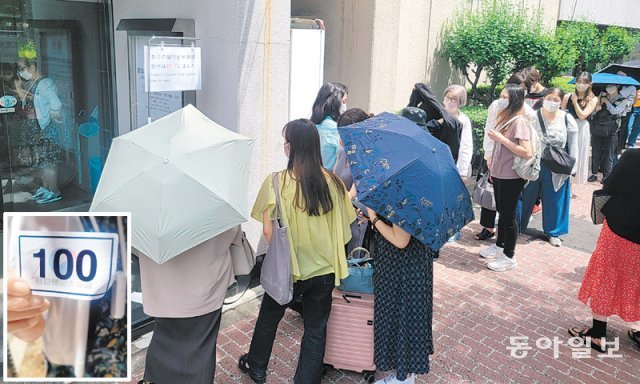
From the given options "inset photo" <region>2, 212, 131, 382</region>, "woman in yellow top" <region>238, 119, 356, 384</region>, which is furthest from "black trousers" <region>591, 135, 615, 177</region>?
"inset photo" <region>2, 212, 131, 382</region>

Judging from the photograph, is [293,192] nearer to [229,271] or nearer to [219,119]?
[229,271]

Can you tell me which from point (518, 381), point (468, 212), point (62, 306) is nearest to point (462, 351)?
point (518, 381)

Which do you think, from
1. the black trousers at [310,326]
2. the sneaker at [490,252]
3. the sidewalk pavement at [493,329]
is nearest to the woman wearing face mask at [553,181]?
the sidewalk pavement at [493,329]

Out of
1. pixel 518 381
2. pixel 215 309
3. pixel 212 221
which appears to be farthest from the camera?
pixel 518 381

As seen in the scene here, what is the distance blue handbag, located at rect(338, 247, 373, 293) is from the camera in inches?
151

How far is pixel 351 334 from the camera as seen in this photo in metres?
3.96

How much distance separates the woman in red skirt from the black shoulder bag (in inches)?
81.5

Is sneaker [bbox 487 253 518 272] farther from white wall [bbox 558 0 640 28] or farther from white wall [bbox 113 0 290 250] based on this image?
white wall [bbox 558 0 640 28]

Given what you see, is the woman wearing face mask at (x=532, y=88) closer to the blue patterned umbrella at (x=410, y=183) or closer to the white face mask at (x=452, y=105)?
the white face mask at (x=452, y=105)

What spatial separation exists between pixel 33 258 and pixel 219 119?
305 cm

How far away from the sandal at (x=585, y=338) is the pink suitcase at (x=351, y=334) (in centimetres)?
190

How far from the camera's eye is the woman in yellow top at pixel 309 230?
134 inches

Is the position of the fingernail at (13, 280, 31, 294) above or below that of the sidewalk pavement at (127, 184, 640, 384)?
above

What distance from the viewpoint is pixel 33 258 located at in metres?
2.11
